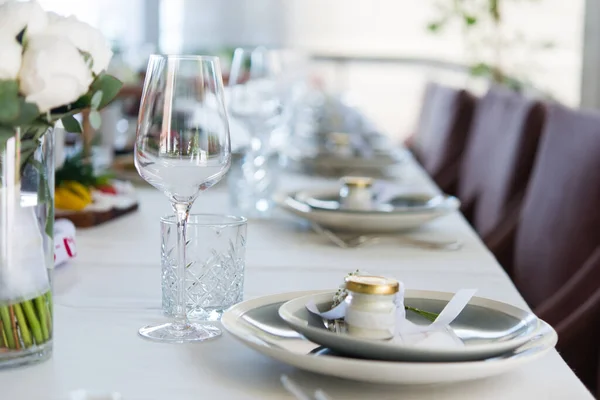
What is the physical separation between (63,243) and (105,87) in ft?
1.38

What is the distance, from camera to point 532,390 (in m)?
0.73

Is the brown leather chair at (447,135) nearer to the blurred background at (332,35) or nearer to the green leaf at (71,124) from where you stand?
the green leaf at (71,124)

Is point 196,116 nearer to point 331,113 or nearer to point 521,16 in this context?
point 331,113

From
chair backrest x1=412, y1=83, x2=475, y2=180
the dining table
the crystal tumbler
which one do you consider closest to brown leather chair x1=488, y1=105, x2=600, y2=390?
the dining table

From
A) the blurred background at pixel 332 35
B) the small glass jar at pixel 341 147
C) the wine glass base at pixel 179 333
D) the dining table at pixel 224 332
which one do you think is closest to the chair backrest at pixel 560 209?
the dining table at pixel 224 332

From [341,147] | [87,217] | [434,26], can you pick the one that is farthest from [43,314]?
[434,26]

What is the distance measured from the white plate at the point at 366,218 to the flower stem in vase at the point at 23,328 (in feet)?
2.30

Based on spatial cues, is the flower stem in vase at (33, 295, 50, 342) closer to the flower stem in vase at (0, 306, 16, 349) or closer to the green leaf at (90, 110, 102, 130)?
the flower stem in vase at (0, 306, 16, 349)

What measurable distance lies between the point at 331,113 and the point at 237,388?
123 inches

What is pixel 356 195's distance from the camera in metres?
Result: 1.52

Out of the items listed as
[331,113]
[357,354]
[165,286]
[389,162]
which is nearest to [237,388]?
[357,354]

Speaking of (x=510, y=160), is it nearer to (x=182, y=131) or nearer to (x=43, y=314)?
(x=182, y=131)

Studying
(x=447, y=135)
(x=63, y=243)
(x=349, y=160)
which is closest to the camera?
(x=63, y=243)

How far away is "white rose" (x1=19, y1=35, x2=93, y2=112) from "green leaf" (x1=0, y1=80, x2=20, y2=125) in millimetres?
16
